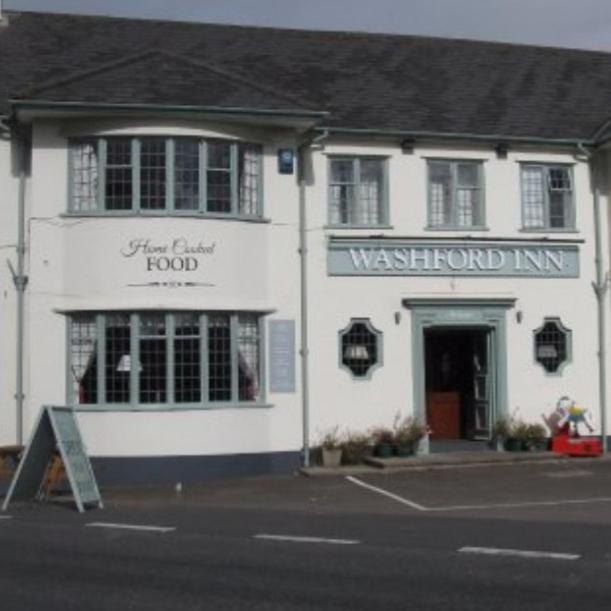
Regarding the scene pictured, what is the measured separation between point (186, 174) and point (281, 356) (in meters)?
3.51

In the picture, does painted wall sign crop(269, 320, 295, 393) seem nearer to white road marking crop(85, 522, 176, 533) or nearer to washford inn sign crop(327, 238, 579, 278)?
washford inn sign crop(327, 238, 579, 278)

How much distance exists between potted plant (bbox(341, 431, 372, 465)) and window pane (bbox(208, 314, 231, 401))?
2303 mm

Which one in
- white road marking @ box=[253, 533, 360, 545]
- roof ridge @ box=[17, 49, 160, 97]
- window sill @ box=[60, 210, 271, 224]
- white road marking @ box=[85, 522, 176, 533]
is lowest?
white road marking @ box=[253, 533, 360, 545]

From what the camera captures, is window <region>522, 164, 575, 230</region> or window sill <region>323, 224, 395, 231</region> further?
window <region>522, 164, 575, 230</region>

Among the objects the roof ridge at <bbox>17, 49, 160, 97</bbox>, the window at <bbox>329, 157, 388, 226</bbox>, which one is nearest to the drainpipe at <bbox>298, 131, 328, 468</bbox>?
the window at <bbox>329, 157, 388, 226</bbox>

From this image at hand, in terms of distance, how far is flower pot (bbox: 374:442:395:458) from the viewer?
20359 mm

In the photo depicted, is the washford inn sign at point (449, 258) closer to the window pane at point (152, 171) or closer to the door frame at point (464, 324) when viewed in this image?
the door frame at point (464, 324)

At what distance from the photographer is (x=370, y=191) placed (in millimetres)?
21172

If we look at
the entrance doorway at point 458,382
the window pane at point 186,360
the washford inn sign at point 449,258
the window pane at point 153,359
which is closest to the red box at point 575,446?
the entrance doorway at point 458,382

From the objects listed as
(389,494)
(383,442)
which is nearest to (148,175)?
(383,442)

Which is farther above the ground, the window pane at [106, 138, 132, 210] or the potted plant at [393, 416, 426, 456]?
the window pane at [106, 138, 132, 210]

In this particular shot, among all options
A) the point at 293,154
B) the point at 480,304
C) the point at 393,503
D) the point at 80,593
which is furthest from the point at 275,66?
the point at 80,593

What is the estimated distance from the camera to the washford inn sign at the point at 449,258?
2064cm

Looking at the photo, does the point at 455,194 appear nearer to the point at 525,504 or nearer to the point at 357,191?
the point at 357,191
